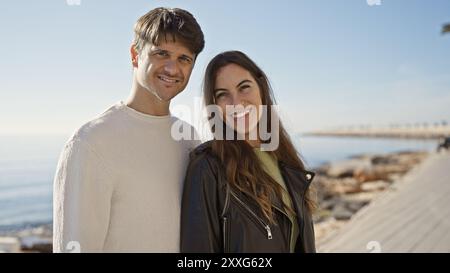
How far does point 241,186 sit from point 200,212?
23cm

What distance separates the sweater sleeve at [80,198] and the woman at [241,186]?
31 cm

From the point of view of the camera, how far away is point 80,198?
1.57 meters

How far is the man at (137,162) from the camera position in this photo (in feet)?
5.21

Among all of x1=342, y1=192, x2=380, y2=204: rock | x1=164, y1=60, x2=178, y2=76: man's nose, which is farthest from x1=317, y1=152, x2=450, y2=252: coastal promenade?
x1=164, y1=60, x2=178, y2=76: man's nose

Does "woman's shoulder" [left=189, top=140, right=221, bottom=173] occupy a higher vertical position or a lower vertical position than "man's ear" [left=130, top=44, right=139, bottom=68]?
lower

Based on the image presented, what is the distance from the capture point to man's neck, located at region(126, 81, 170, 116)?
6.00ft

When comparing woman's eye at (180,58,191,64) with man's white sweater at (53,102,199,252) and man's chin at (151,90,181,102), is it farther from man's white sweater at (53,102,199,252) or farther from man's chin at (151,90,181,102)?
man's white sweater at (53,102,199,252)

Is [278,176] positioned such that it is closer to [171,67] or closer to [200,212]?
[200,212]

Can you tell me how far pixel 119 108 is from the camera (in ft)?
5.89

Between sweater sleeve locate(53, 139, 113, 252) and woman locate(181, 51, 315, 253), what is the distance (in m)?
→ 0.31

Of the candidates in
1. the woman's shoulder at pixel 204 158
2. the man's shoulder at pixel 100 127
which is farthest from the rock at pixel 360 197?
the man's shoulder at pixel 100 127

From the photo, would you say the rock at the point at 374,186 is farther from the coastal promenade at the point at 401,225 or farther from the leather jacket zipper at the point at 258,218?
the leather jacket zipper at the point at 258,218
